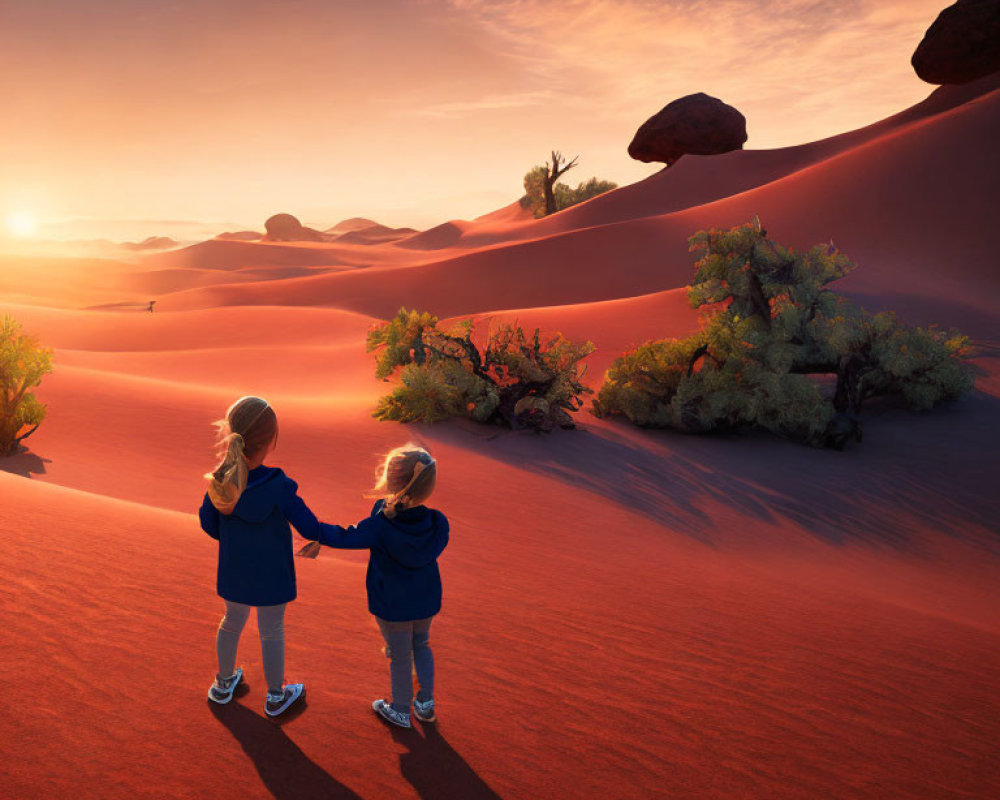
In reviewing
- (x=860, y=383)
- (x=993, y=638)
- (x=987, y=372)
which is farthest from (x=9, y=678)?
(x=987, y=372)

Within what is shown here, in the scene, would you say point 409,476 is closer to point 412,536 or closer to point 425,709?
point 412,536

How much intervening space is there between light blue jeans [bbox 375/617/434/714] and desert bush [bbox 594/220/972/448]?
1003cm

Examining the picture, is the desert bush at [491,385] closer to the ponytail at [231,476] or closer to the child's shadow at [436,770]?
the child's shadow at [436,770]

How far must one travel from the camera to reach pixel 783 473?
11.4 meters

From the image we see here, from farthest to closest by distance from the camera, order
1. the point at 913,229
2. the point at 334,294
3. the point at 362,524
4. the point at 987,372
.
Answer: the point at 334,294 → the point at 913,229 → the point at 987,372 → the point at 362,524

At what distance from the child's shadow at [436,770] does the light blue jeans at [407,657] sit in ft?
0.52

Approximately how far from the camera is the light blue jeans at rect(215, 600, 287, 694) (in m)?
3.54

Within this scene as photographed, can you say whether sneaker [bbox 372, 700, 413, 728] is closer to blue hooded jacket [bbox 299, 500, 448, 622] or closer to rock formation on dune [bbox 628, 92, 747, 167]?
blue hooded jacket [bbox 299, 500, 448, 622]

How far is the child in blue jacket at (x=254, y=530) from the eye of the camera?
131 inches

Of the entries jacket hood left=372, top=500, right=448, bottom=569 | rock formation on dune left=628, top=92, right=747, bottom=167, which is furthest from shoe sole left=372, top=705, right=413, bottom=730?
rock formation on dune left=628, top=92, right=747, bottom=167

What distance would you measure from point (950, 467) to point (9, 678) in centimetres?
1312

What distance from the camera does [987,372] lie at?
15773 millimetres

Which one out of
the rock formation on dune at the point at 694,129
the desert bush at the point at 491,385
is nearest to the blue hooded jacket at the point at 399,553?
the desert bush at the point at 491,385

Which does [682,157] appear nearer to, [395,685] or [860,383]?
[860,383]
